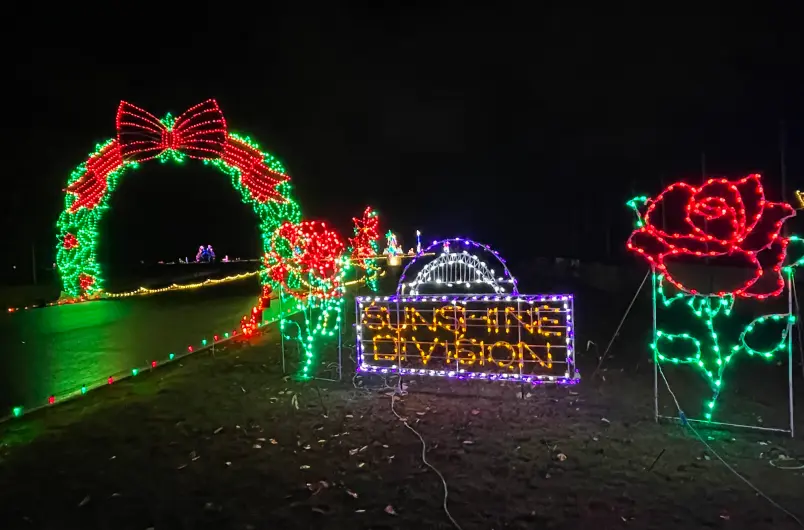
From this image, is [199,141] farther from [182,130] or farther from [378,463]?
[378,463]

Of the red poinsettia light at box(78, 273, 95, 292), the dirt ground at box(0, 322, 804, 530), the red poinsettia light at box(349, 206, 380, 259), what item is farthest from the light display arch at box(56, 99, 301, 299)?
the red poinsettia light at box(349, 206, 380, 259)

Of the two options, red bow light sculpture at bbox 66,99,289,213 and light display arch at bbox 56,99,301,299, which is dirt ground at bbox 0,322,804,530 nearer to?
light display arch at bbox 56,99,301,299

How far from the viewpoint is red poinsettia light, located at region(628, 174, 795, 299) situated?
16.9ft

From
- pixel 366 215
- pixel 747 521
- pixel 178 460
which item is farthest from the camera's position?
pixel 366 215

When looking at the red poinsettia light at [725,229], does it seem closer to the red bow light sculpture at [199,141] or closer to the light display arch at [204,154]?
the light display arch at [204,154]

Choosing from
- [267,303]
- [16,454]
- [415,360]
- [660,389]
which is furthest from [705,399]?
[267,303]

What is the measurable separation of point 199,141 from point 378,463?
9.29 metres

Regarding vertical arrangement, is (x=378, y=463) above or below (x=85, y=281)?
below

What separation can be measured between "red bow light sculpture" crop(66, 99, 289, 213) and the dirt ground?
610cm

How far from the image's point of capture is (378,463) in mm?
4781

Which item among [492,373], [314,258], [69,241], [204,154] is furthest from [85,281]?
[492,373]

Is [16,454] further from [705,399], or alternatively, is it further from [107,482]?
Result: [705,399]

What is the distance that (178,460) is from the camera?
4988mm

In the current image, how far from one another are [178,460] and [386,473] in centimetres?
186
